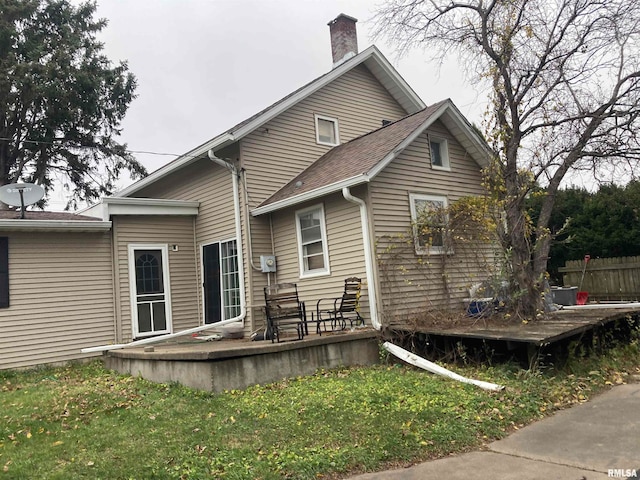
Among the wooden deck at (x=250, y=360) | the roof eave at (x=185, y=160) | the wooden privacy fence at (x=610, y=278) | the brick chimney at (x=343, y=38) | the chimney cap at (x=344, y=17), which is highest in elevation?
the chimney cap at (x=344, y=17)

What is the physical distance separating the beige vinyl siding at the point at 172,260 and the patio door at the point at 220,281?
0.99ft

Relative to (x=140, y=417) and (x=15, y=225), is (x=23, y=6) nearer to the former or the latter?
(x=15, y=225)

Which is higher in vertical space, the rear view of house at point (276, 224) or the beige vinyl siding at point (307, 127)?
the beige vinyl siding at point (307, 127)

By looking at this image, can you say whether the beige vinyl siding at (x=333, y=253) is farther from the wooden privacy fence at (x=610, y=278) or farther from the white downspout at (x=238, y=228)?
the wooden privacy fence at (x=610, y=278)

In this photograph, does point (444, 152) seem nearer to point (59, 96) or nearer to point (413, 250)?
point (413, 250)

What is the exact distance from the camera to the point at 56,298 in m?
9.80

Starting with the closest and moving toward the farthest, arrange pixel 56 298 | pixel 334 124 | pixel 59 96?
pixel 56 298, pixel 334 124, pixel 59 96

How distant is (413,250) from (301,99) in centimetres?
467

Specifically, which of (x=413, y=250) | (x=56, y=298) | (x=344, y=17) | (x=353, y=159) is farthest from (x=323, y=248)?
(x=344, y=17)

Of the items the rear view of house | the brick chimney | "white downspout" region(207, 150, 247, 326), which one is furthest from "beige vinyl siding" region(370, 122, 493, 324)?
the brick chimney

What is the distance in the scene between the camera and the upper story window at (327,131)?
12219 mm

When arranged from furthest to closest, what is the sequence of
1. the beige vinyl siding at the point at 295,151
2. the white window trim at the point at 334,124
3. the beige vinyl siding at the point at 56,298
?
the white window trim at the point at 334,124
the beige vinyl siding at the point at 295,151
the beige vinyl siding at the point at 56,298

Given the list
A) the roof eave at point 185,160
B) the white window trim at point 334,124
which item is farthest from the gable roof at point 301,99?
the white window trim at point 334,124

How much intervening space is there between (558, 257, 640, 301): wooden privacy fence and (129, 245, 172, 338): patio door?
12.8 meters
